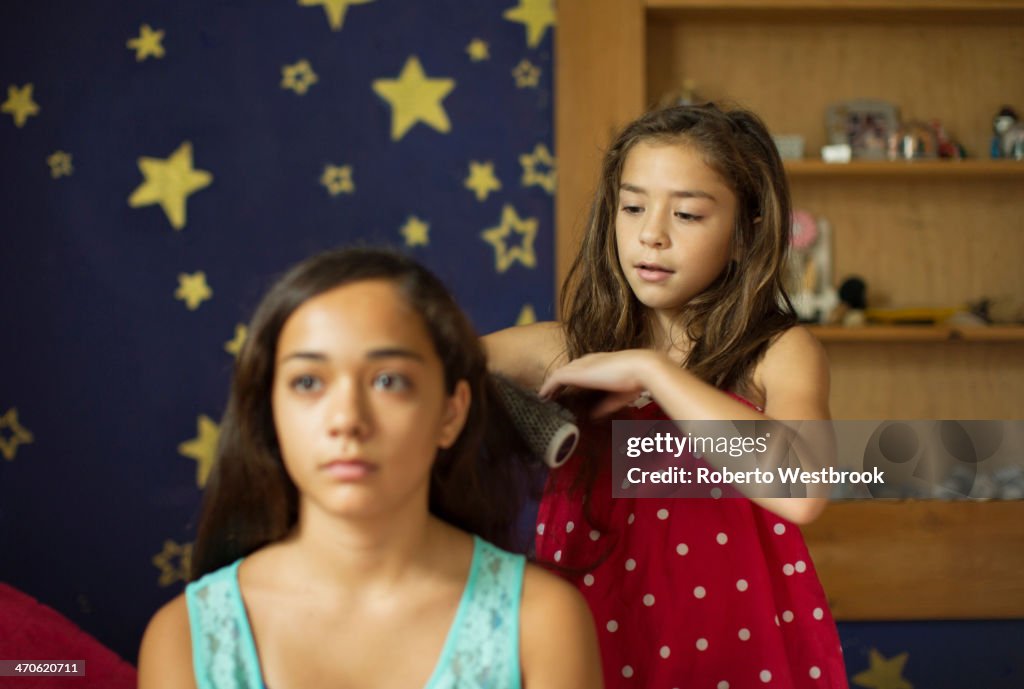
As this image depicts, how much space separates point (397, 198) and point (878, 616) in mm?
1521

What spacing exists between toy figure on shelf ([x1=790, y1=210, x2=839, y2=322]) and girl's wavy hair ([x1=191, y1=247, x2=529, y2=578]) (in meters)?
1.89

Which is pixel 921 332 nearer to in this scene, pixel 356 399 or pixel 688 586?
pixel 688 586

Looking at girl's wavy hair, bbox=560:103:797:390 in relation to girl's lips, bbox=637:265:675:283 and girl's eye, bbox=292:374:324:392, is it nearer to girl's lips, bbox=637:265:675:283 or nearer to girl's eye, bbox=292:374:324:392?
girl's lips, bbox=637:265:675:283

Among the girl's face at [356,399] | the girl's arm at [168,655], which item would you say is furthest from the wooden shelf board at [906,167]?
the girl's arm at [168,655]

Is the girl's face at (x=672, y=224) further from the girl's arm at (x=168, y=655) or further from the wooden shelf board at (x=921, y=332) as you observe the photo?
the wooden shelf board at (x=921, y=332)

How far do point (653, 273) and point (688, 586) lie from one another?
37 cm

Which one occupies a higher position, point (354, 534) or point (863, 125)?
point (863, 125)

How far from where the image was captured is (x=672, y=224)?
1.32m

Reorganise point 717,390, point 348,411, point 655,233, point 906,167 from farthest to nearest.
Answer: point 906,167, point 655,233, point 717,390, point 348,411

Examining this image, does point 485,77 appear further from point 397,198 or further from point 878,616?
point 878,616

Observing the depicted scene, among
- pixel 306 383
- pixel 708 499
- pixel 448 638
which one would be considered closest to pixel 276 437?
pixel 306 383

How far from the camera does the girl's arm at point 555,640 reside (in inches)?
36.7

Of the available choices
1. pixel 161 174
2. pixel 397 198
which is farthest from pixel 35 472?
pixel 397 198

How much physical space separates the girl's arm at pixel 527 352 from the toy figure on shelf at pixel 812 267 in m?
1.42
